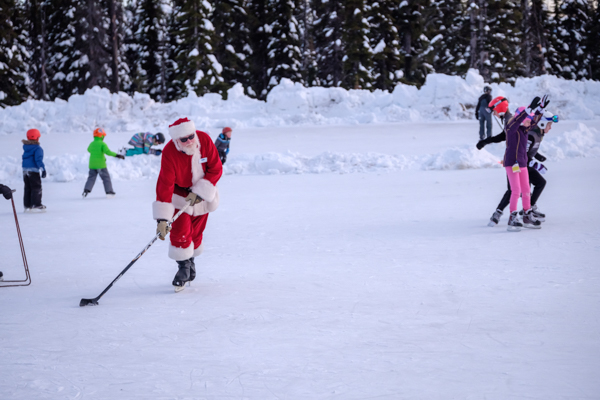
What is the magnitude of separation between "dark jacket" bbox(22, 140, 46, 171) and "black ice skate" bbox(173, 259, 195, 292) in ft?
18.8

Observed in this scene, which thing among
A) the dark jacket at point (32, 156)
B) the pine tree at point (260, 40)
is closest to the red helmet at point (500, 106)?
the dark jacket at point (32, 156)

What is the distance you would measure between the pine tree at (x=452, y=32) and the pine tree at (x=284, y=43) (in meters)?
7.84

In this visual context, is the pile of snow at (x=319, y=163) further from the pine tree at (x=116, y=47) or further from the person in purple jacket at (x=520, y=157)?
the pine tree at (x=116, y=47)

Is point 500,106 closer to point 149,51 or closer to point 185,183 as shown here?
point 185,183

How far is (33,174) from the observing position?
9195 millimetres

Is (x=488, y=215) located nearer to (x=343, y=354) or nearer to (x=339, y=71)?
(x=343, y=354)

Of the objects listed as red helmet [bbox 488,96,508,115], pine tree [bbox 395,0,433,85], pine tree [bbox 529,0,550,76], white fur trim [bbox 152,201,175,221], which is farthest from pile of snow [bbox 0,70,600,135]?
white fur trim [bbox 152,201,175,221]

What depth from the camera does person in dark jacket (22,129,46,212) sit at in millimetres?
9086

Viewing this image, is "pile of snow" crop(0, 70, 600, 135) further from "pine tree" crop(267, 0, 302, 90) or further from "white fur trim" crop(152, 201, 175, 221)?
"white fur trim" crop(152, 201, 175, 221)

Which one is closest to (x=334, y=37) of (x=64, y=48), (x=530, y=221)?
(x=64, y=48)

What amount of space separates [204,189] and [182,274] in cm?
70

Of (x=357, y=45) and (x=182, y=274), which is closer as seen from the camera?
(x=182, y=274)

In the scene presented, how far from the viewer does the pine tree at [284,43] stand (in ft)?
110

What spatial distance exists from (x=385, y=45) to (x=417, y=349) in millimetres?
31086
